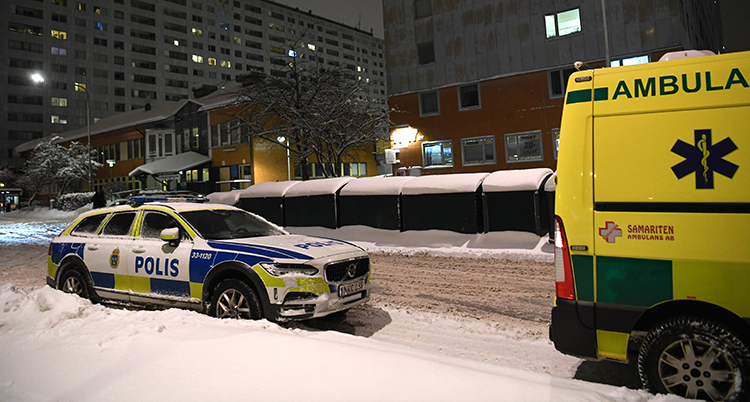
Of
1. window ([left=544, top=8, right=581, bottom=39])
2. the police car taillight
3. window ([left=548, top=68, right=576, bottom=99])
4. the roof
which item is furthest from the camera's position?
the roof

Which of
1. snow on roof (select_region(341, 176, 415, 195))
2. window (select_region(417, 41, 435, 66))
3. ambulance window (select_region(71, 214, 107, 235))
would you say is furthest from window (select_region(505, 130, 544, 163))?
ambulance window (select_region(71, 214, 107, 235))

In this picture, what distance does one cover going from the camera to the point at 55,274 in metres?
6.91

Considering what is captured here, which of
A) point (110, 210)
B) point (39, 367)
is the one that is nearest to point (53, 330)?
point (39, 367)

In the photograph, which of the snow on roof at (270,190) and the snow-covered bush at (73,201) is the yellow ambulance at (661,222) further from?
the snow-covered bush at (73,201)

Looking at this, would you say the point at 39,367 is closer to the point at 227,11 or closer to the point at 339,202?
the point at 339,202

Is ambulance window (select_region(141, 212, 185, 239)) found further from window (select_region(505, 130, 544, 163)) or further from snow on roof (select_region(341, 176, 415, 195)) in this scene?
window (select_region(505, 130, 544, 163))

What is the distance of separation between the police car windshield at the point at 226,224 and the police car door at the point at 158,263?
0.73 feet

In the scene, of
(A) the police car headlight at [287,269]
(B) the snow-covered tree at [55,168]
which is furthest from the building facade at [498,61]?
(B) the snow-covered tree at [55,168]

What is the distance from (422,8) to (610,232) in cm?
2711

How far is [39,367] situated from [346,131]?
21.1 meters

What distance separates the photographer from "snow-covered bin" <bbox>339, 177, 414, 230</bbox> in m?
14.6

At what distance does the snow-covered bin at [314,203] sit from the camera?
16078 millimetres

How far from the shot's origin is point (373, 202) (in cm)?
1506

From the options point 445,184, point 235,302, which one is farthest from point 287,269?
point 445,184
